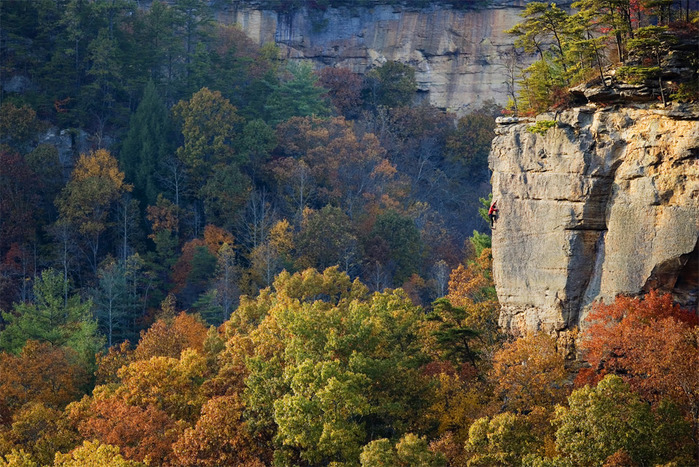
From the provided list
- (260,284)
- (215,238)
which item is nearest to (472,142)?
(215,238)

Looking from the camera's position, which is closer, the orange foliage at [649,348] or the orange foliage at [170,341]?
the orange foliage at [649,348]

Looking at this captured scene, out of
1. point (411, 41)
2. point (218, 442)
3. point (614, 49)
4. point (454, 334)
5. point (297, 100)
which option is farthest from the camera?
point (411, 41)

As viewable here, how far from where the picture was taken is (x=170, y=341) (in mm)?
40344

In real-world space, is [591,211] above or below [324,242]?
above

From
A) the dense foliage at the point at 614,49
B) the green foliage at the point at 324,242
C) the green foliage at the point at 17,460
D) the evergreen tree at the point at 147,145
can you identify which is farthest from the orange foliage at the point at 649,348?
the evergreen tree at the point at 147,145

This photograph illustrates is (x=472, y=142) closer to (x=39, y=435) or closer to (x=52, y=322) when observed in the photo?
(x=52, y=322)

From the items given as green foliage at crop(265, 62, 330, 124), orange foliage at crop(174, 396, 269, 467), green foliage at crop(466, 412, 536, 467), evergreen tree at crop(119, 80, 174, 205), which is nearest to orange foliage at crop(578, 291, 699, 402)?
green foliage at crop(466, 412, 536, 467)

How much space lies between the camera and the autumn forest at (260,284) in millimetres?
26688

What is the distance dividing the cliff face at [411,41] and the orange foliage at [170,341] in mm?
36950

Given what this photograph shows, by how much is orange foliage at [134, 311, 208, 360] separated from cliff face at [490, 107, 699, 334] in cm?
1437

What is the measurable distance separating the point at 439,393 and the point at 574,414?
5.82 metres

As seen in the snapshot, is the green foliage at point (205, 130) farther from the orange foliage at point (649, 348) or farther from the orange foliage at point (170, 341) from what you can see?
the orange foliage at point (649, 348)

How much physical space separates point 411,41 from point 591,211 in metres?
49.2

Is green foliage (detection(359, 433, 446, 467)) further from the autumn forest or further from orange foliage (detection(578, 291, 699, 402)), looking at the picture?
orange foliage (detection(578, 291, 699, 402))
